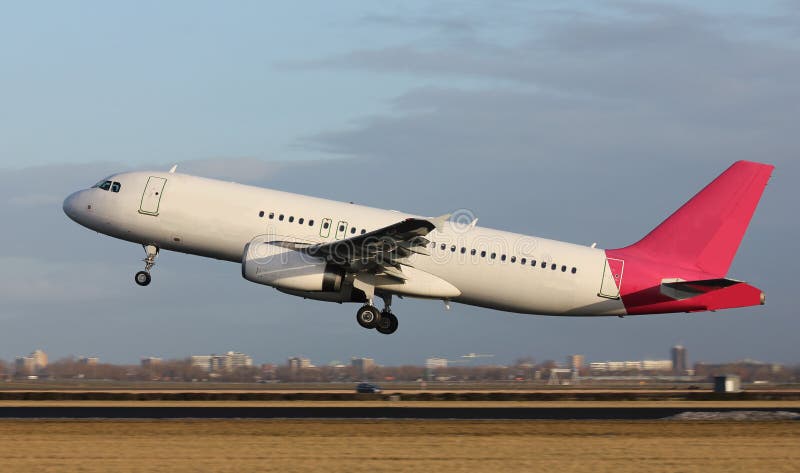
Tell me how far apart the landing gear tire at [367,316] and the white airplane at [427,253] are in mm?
50

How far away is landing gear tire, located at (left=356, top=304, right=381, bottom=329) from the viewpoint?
1656 inches

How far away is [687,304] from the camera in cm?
4231

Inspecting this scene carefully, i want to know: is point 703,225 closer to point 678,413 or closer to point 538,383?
point 678,413

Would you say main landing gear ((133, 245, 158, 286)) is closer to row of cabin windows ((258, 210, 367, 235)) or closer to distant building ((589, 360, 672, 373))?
row of cabin windows ((258, 210, 367, 235))

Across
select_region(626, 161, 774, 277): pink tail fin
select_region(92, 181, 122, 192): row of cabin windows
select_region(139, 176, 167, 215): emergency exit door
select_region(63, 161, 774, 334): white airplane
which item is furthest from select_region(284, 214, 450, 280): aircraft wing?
select_region(626, 161, 774, 277): pink tail fin

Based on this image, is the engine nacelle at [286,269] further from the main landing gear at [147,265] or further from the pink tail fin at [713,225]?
the pink tail fin at [713,225]

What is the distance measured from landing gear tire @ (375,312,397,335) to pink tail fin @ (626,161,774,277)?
10.2 m

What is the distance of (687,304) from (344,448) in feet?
74.6

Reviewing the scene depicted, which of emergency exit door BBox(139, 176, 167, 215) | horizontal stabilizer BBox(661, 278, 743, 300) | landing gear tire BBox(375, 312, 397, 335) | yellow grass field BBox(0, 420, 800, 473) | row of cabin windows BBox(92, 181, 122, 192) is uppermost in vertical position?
row of cabin windows BBox(92, 181, 122, 192)

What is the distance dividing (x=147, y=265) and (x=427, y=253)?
1195 cm

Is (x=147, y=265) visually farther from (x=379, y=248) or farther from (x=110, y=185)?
(x=379, y=248)

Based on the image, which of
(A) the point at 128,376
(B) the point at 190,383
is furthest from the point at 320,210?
(A) the point at 128,376

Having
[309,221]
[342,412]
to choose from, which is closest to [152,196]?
[309,221]

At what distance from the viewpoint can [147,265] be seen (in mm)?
43688
